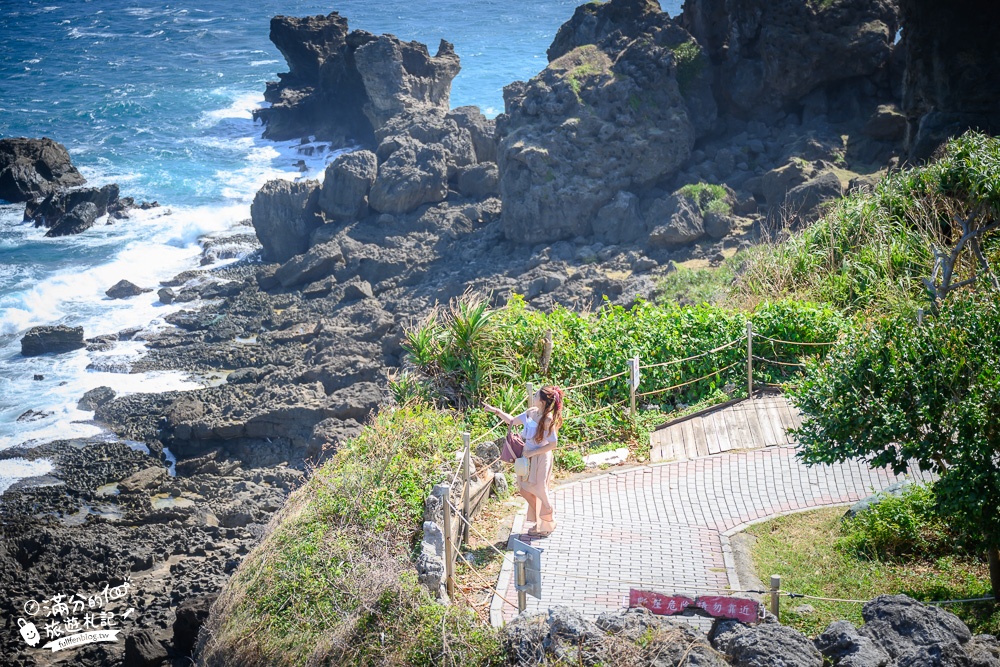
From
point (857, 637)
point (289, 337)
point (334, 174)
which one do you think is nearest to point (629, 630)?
point (857, 637)

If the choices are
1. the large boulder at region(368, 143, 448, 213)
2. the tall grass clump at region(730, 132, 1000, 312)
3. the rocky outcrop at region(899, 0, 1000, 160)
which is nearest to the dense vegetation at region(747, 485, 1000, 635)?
the tall grass clump at region(730, 132, 1000, 312)

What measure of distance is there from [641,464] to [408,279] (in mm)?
22996

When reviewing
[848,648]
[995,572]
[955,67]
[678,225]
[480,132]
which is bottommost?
[678,225]

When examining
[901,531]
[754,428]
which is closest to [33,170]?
[754,428]

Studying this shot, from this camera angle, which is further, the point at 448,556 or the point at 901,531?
the point at 901,531

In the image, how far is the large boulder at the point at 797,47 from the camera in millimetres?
35812

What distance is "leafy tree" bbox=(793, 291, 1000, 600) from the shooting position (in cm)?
773

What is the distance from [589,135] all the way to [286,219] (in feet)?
41.5

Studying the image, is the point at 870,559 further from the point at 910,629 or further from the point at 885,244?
the point at 885,244

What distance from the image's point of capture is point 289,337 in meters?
31.0

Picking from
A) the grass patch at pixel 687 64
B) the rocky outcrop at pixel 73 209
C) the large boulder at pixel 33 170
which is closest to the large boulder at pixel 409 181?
the grass patch at pixel 687 64

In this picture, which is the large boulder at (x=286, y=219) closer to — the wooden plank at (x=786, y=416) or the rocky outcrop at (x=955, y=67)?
the rocky outcrop at (x=955, y=67)

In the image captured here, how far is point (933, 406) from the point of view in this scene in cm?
810

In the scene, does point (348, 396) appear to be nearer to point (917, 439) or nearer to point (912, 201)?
point (912, 201)
